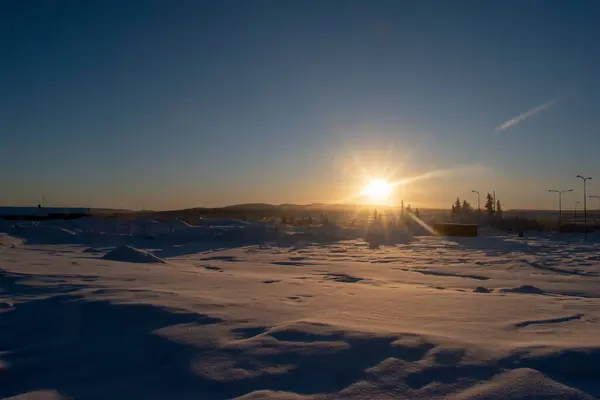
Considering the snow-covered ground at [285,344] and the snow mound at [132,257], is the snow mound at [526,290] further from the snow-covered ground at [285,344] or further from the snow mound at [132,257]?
the snow mound at [132,257]

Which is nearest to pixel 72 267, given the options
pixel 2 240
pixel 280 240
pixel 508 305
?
pixel 508 305

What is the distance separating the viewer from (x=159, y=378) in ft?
12.8

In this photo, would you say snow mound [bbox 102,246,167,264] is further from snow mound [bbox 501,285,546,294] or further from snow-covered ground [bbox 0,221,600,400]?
Answer: snow mound [bbox 501,285,546,294]

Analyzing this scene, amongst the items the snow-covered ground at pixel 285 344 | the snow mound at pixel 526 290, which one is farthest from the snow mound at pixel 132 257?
the snow mound at pixel 526 290

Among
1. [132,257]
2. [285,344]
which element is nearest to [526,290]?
[285,344]

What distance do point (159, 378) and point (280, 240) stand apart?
28001 millimetres

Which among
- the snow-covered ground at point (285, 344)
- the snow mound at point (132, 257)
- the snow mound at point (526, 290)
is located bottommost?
the snow mound at point (526, 290)

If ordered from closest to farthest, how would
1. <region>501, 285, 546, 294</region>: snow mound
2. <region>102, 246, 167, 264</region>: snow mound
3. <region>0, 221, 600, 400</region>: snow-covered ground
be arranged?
<region>0, 221, 600, 400</region>: snow-covered ground, <region>501, 285, 546, 294</region>: snow mound, <region>102, 246, 167, 264</region>: snow mound

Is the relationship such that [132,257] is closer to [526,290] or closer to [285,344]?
[526,290]

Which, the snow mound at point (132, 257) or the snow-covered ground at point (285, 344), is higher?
the snow-covered ground at point (285, 344)

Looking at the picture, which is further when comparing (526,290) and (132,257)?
Answer: (132,257)

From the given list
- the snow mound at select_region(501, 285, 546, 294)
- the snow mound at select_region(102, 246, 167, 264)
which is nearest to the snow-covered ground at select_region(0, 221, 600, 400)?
the snow mound at select_region(501, 285, 546, 294)

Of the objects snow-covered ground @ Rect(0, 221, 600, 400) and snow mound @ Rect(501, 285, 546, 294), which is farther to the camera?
snow mound @ Rect(501, 285, 546, 294)

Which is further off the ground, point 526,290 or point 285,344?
point 285,344
